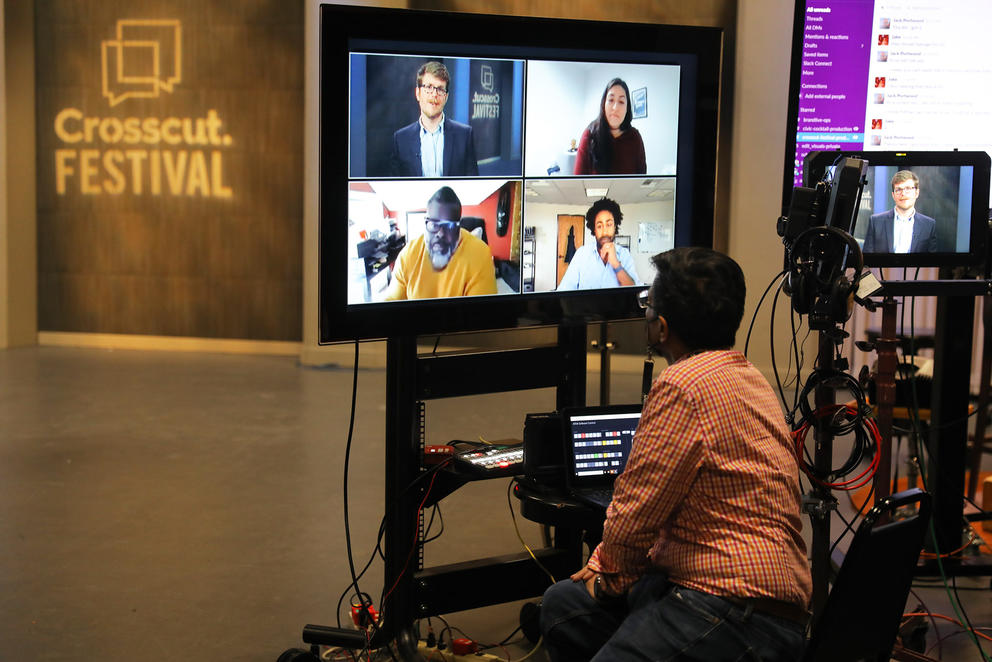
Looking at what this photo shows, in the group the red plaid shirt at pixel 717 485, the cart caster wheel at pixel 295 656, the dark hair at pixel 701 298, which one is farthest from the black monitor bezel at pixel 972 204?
the cart caster wheel at pixel 295 656

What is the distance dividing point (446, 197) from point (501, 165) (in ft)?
0.61

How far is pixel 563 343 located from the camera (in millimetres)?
3230

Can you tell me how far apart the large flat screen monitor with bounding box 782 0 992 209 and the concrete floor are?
1.57 metres

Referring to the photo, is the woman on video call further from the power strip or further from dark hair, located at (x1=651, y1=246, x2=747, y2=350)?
the power strip

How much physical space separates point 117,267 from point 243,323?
1.11 metres

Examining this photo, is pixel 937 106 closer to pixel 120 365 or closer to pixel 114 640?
pixel 114 640

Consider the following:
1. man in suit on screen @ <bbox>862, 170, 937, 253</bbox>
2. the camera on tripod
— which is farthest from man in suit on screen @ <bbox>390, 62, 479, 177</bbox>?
man in suit on screen @ <bbox>862, 170, 937, 253</bbox>

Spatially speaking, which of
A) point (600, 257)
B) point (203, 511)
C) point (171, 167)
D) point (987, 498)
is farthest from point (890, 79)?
point (171, 167)

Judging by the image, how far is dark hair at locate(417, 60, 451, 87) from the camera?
2.75 metres

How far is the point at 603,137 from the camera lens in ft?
10.0

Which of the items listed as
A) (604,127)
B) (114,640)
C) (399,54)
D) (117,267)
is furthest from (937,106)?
(117,267)

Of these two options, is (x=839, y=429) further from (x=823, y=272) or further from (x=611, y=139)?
(x=611, y=139)

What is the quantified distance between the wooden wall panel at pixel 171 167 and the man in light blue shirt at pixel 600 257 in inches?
209

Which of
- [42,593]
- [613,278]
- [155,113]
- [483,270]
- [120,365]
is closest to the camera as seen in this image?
[483,270]
